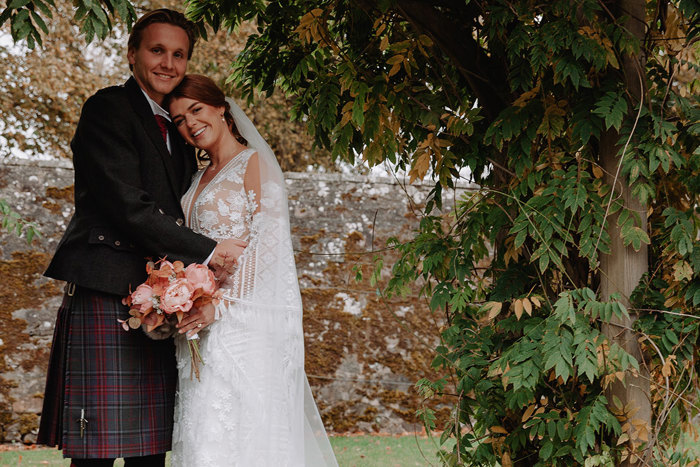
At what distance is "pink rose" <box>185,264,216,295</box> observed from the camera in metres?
2.37

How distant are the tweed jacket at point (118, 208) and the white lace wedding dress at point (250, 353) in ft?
0.61

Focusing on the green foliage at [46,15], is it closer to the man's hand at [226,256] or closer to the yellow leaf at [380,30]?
the man's hand at [226,256]

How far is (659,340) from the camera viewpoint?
8.23 ft

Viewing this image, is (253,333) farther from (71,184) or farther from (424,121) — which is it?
(71,184)

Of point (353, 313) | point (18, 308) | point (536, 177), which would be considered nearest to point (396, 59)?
point (536, 177)

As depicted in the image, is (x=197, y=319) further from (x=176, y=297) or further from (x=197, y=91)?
(x=197, y=91)

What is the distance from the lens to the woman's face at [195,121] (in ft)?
9.08

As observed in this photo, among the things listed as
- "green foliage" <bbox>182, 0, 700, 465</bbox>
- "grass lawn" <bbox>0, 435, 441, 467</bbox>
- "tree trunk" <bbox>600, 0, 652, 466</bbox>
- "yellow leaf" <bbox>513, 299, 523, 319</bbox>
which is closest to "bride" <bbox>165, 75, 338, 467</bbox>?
"green foliage" <bbox>182, 0, 700, 465</bbox>

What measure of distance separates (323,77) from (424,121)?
1.64 ft

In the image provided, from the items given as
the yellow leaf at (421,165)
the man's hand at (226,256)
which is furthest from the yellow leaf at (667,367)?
the man's hand at (226,256)

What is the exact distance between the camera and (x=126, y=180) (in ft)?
8.18

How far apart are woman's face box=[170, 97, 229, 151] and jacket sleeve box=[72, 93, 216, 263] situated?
198 mm

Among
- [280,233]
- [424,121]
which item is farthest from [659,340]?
[280,233]

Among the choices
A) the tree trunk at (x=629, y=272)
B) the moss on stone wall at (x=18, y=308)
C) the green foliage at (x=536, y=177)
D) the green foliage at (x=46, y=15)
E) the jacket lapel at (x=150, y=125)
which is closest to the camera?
the green foliage at (x=46, y=15)
